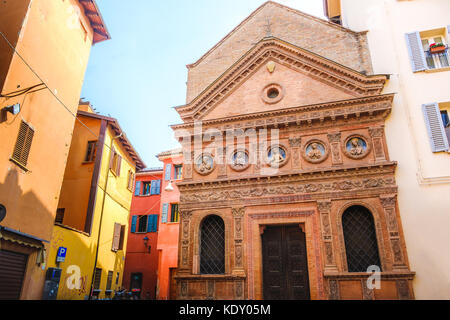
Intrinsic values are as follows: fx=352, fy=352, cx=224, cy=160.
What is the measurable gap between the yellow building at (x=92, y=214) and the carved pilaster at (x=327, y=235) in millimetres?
10417

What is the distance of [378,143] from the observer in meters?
13.5

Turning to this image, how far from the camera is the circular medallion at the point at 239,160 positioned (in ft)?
48.9

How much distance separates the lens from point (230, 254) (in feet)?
45.1

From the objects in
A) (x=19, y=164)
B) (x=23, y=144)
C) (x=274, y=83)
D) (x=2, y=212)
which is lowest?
(x=2, y=212)

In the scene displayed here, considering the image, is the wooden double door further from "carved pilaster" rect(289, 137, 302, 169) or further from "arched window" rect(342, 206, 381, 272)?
"carved pilaster" rect(289, 137, 302, 169)

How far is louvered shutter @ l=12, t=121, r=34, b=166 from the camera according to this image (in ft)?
39.1

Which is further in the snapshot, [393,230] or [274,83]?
[274,83]

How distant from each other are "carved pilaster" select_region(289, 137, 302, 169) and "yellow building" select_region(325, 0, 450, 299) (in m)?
3.42

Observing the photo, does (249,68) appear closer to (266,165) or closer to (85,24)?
(266,165)

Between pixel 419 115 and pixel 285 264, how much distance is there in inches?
305

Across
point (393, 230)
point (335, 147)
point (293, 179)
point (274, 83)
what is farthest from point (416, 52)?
point (393, 230)

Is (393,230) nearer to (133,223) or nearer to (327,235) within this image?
(327,235)

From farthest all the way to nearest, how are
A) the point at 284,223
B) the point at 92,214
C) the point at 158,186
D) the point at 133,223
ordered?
the point at 158,186
the point at 133,223
the point at 92,214
the point at 284,223

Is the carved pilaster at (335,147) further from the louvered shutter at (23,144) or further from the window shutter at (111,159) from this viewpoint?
the window shutter at (111,159)
